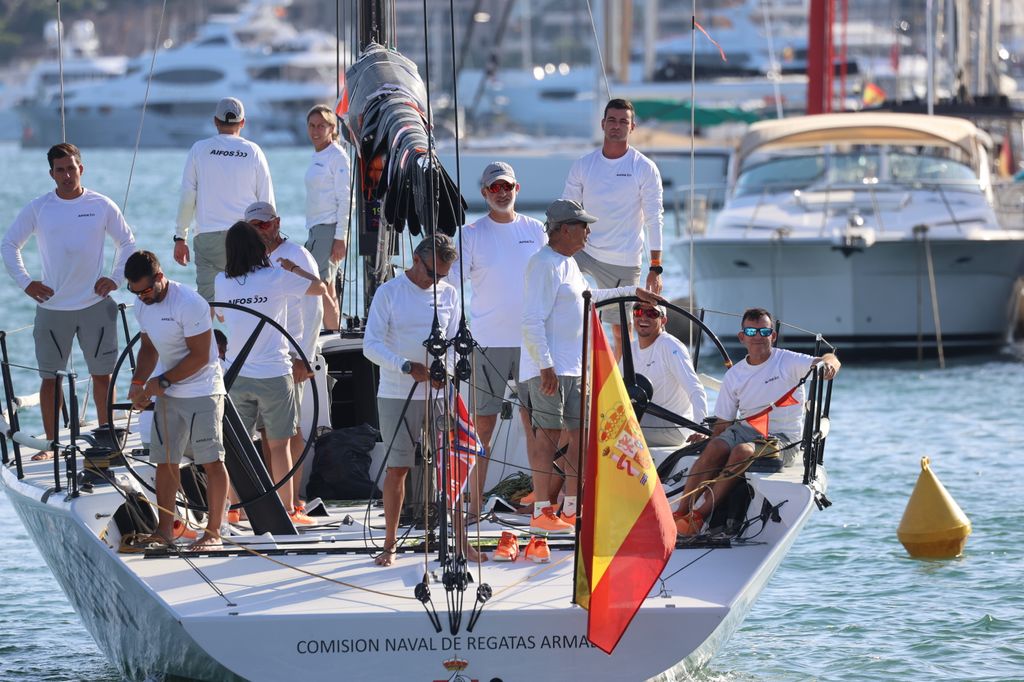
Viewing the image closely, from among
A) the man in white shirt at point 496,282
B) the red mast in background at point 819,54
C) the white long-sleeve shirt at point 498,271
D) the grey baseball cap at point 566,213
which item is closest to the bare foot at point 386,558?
the man in white shirt at point 496,282

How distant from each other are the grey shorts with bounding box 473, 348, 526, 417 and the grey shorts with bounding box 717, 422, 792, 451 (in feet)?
3.19

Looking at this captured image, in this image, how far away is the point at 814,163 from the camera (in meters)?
19.8

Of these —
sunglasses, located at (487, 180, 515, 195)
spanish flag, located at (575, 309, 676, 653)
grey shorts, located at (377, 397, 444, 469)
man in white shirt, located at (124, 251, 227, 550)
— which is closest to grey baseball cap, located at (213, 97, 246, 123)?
sunglasses, located at (487, 180, 515, 195)

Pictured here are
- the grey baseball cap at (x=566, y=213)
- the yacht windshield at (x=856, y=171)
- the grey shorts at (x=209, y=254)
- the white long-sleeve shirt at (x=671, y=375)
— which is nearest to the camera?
the grey baseball cap at (x=566, y=213)

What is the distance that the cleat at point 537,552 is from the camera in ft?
23.2

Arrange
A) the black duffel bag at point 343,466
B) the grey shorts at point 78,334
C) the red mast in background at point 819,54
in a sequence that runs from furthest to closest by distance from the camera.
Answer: the red mast in background at point 819,54 < the black duffel bag at point 343,466 < the grey shorts at point 78,334

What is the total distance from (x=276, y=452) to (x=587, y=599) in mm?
2298

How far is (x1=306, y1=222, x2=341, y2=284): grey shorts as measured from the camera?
10.4 meters

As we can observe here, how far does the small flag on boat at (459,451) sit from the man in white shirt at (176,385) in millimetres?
1195

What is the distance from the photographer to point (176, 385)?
706 centimetres

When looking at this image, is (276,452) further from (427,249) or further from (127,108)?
(127,108)

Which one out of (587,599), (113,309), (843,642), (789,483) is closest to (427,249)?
(587,599)

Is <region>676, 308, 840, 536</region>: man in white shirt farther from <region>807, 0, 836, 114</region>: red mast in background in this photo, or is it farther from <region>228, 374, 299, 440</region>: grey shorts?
<region>807, 0, 836, 114</region>: red mast in background

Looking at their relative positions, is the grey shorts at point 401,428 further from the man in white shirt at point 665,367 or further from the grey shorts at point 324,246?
the grey shorts at point 324,246
